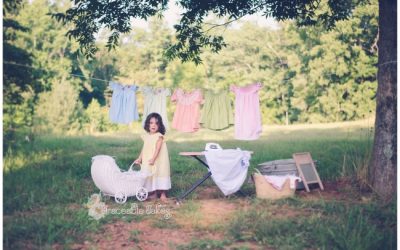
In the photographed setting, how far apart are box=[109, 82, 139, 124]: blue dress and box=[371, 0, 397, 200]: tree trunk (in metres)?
3.96

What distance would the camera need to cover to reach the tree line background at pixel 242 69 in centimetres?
1594

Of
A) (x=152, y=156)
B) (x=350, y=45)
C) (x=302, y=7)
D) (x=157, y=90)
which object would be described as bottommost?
(x=152, y=156)

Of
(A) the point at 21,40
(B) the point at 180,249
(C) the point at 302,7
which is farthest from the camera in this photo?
(A) the point at 21,40

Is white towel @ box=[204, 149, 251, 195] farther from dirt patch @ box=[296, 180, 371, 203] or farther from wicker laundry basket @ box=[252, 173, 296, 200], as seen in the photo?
dirt patch @ box=[296, 180, 371, 203]

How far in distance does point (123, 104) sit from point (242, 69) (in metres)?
15.7

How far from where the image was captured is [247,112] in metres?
6.48

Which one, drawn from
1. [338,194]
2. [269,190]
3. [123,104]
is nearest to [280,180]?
[269,190]

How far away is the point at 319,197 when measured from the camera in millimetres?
5598

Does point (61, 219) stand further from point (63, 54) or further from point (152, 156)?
point (63, 54)

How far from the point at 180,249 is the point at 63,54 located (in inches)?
749

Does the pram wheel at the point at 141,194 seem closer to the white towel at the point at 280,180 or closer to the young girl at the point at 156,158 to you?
the young girl at the point at 156,158

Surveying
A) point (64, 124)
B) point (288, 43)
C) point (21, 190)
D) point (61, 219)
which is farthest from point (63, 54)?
point (61, 219)

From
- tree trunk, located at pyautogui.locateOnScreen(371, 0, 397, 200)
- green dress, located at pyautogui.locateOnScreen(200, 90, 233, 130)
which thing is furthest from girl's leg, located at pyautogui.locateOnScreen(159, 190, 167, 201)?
tree trunk, located at pyautogui.locateOnScreen(371, 0, 397, 200)

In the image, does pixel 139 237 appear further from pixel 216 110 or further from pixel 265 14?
pixel 265 14
